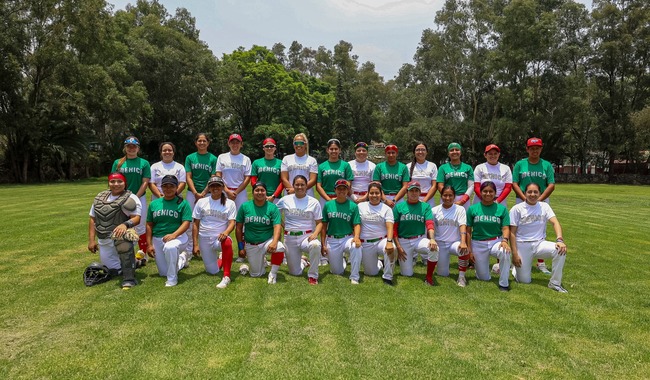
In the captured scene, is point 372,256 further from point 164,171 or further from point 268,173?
point 164,171

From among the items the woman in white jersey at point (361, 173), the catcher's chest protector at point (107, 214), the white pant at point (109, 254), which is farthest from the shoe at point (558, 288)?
the white pant at point (109, 254)

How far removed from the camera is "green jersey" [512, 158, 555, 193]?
7.01m

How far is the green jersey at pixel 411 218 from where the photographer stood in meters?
6.27

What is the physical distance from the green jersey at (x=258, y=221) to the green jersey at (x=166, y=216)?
834 mm

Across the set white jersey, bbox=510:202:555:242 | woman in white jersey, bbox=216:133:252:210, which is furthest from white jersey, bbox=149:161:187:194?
white jersey, bbox=510:202:555:242

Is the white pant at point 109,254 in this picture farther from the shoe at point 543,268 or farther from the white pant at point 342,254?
the shoe at point 543,268

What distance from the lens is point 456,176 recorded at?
714 cm

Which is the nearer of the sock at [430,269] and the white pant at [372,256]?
the sock at [430,269]

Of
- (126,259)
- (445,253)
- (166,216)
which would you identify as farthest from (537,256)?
(126,259)

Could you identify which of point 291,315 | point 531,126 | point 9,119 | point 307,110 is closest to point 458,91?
point 531,126

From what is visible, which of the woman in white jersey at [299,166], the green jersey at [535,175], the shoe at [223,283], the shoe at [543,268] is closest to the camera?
the shoe at [223,283]

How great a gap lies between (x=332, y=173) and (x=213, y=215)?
2.14 m

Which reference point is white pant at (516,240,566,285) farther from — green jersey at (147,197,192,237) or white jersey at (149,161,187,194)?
white jersey at (149,161,187,194)

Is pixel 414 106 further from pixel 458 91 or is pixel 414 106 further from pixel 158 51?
pixel 158 51
